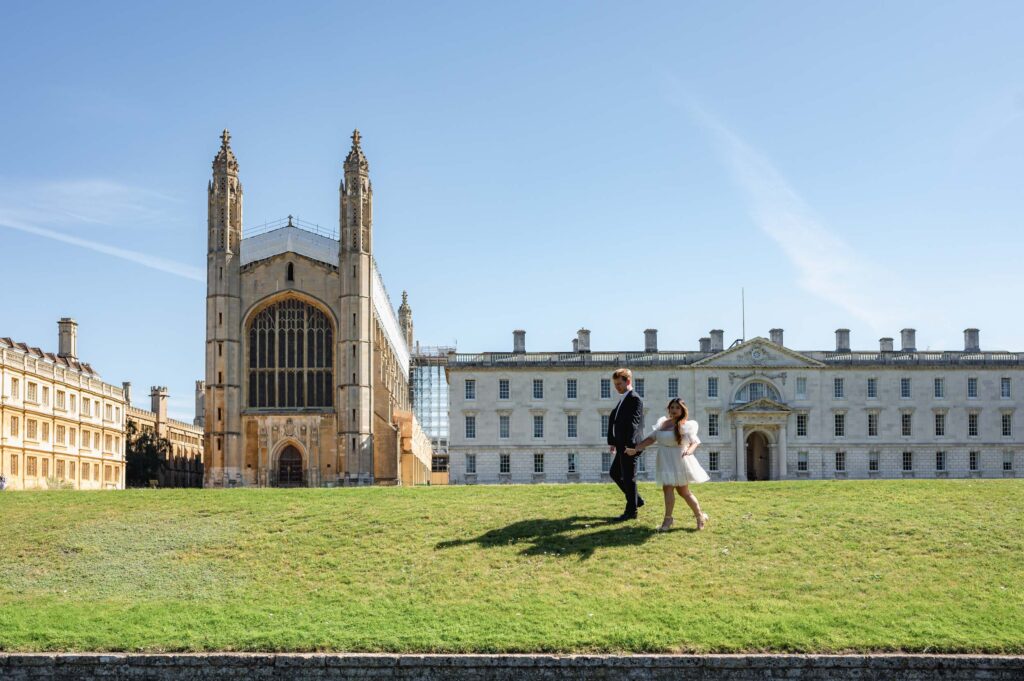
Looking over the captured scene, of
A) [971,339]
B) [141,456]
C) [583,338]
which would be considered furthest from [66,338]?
[971,339]

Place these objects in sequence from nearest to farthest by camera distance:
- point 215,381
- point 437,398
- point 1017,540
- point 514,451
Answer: point 1017,540
point 215,381
point 514,451
point 437,398

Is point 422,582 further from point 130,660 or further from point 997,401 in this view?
point 997,401

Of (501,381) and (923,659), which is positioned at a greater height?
(501,381)

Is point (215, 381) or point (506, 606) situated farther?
point (215, 381)

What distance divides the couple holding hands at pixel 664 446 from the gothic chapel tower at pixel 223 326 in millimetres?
41626

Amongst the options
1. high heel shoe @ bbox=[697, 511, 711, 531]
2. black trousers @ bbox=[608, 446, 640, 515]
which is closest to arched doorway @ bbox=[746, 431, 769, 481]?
high heel shoe @ bbox=[697, 511, 711, 531]

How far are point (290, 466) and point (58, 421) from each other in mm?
13375

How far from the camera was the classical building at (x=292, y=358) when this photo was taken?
56.4m

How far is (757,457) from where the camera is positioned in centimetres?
6581

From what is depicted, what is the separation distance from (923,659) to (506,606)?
5.36 m

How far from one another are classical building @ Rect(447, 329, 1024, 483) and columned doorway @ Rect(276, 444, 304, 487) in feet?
32.3

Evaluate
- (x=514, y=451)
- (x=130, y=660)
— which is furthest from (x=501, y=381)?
(x=130, y=660)

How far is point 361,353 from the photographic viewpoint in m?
56.9

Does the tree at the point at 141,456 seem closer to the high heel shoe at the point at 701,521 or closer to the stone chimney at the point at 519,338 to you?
the stone chimney at the point at 519,338
